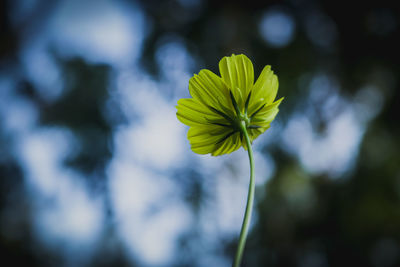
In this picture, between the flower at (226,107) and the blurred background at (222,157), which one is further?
the blurred background at (222,157)

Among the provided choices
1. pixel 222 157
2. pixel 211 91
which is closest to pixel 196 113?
pixel 211 91

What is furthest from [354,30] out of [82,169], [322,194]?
[82,169]

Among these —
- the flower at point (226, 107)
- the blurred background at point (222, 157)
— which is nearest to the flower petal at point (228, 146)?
the flower at point (226, 107)

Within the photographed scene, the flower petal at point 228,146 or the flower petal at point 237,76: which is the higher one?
the flower petal at point 237,76

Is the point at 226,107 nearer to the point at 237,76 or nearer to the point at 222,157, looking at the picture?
the point at 237,76

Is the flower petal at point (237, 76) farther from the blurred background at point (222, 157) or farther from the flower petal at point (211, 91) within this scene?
the blurred background at point (222, 157)

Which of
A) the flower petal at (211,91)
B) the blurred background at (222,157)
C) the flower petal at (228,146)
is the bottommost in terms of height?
the flower petal at (228,146)

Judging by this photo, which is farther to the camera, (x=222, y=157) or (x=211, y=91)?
(x=222, y=157)
